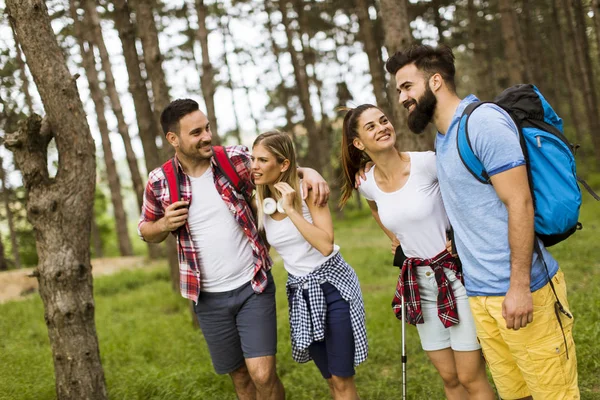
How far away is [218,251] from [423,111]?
194cm

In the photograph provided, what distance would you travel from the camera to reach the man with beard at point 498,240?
9.39 ft

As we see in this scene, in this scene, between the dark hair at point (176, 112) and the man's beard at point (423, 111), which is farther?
the dark hair at point (176, 112)

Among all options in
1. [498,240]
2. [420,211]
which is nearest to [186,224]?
[420,211]

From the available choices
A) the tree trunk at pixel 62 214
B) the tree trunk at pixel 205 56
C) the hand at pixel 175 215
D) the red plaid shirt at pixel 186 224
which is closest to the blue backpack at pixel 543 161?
the red plaid shirt at pixel 186 224

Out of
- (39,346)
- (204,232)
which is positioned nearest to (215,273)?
(204,232)

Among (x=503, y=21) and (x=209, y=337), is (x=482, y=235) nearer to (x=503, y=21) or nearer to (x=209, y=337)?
(x=209, y=337)

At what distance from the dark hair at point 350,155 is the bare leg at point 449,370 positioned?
1.21 meters

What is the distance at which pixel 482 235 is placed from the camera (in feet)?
10.1

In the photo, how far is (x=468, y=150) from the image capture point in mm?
2992

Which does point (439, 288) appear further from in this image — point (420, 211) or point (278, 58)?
point (278, 58)

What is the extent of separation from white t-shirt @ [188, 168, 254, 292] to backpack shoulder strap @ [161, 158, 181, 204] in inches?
4.9

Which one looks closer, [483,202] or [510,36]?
[483,202]

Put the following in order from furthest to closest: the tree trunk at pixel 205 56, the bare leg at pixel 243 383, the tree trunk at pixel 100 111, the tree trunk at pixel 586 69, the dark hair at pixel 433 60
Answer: the tree trunk at pixel 586 69 < the tree trunk at pixel 100 111 < the tree trunk at pixel 205 56 < the bare leg at pixel 243 383 < the dark hair at pixel 433 60

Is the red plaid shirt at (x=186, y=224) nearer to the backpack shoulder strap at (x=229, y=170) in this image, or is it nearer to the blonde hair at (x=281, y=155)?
the backpack shoulder strap at (x=229, y=170)
